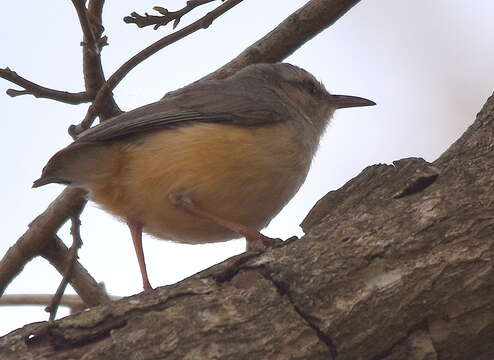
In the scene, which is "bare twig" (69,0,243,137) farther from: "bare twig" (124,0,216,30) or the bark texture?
the bark texture

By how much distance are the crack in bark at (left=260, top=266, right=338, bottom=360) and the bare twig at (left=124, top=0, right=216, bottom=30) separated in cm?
198

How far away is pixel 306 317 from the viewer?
10.9ft

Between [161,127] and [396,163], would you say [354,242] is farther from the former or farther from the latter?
[161,127]

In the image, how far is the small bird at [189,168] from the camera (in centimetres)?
488

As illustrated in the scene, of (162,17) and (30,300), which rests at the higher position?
(162,17)

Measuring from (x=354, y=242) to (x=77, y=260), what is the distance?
241 cm

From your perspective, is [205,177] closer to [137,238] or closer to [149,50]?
[137,238]

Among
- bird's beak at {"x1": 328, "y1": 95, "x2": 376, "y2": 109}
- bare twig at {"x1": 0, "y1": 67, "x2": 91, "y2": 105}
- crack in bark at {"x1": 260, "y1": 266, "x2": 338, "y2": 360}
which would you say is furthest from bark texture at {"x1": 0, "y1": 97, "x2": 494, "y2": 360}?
bird's beak at {"x1": 328, "y1": 95, "x2": 376, "y2": 109}

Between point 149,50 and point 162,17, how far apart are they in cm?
26

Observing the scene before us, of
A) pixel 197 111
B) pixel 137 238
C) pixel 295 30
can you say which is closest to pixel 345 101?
pixel 295 30

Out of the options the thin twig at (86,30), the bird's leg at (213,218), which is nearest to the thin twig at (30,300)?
the bird's leg at (213,218)

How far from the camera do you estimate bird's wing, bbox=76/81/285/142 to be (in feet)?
16.1

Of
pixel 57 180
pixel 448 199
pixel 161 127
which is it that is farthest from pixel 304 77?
pixel 448 199

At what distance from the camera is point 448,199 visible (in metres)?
3.55
